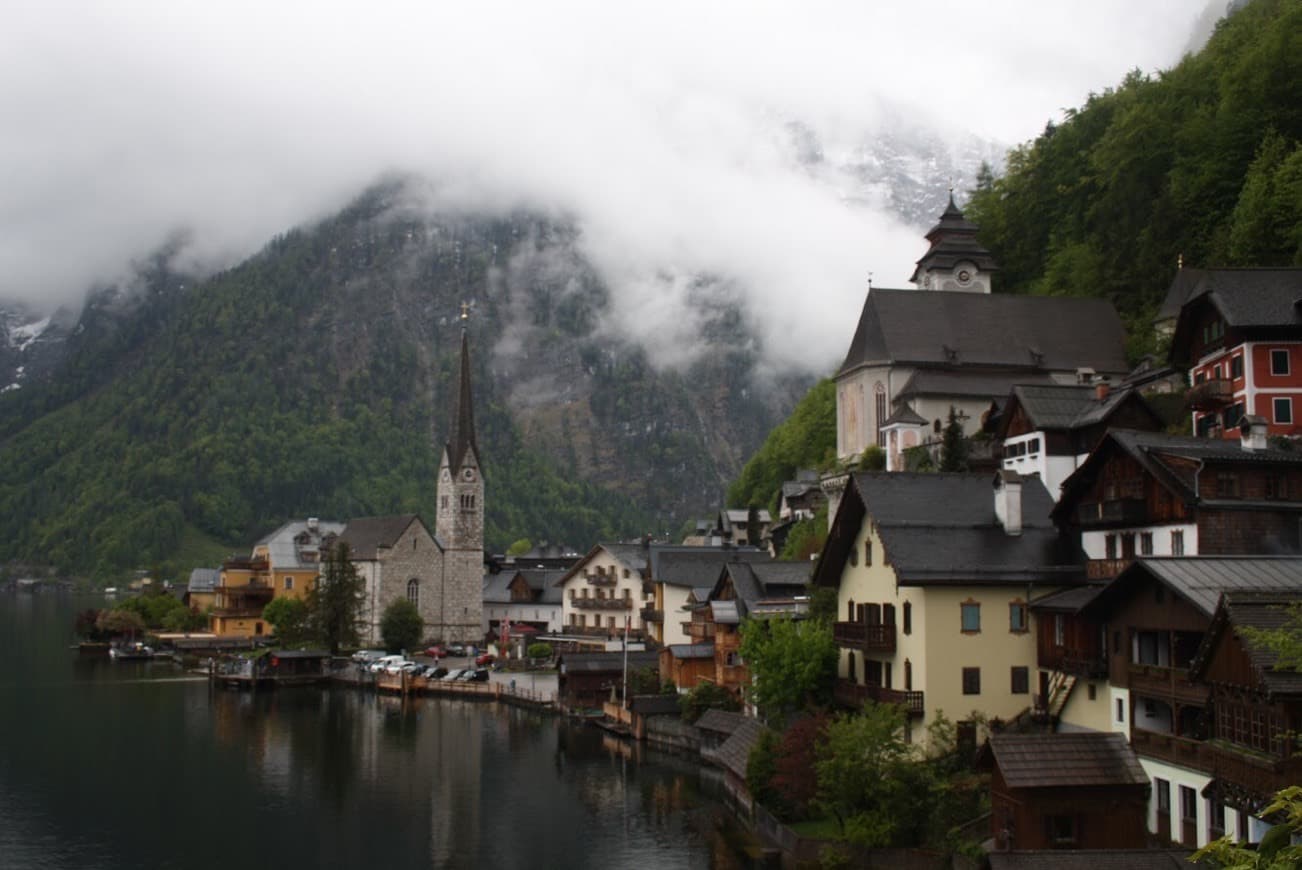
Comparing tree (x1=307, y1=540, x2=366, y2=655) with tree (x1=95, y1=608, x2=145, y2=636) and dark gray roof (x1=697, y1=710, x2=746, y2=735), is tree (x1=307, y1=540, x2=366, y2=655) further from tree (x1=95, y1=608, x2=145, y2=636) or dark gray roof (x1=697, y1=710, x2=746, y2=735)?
dark gray roof (x1=697, y1=710, x2=746, y2=735)

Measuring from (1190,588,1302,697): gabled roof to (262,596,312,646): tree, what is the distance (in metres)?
91.8

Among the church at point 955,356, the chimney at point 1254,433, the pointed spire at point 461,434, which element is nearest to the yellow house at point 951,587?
the chimney at point 1254,433

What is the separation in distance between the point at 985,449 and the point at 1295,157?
21097mm

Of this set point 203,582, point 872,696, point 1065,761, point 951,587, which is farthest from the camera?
point 203,582

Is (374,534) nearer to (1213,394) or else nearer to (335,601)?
(335,601)

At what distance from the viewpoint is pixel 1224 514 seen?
36.1 metres

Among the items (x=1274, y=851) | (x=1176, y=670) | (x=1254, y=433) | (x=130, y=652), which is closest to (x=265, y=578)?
(x=130, y=652)

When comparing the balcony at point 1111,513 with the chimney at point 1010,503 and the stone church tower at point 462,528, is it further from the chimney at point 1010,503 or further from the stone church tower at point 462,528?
the stone church tower at point 462,528

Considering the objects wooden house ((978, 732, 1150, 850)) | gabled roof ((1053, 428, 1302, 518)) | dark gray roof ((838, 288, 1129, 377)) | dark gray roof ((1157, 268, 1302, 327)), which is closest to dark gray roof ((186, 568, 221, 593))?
dark gray roof ((838, 288, 1129, 377))

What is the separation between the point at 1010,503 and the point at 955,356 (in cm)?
4195

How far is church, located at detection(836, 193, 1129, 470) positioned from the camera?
80.4m

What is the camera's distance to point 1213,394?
50500 millimetres

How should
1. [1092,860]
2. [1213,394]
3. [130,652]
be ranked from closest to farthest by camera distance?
1. [1092,860]
2. [1213,394]
3. [130,652]

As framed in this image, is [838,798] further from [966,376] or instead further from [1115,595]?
[966,376]
